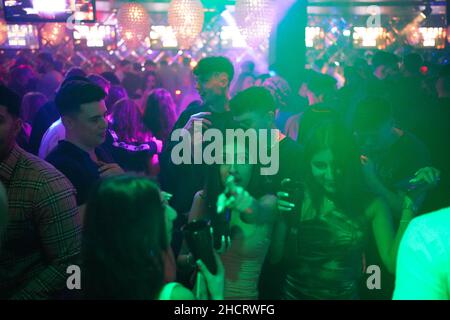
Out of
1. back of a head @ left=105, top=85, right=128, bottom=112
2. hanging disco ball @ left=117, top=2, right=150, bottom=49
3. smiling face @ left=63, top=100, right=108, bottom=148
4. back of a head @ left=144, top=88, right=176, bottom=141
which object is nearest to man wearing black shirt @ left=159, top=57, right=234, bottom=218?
smiling face @ left=63, top=100, right=108, bottom=148

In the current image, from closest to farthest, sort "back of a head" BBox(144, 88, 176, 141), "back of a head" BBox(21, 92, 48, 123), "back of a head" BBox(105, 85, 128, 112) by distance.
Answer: "back of a head" BBox(144, 88, 176, 141), "back of a head" BBox(21, 92, 48, 123), "back of a head" BBox(105, 85, 128, 112)

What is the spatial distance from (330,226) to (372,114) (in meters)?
0.99

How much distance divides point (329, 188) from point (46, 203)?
118 centimetres

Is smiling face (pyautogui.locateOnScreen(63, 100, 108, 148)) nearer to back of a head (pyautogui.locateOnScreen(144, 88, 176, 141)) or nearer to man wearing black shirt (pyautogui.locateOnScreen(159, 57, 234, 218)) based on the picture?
man wearing black shirt (pyautogui.locateOnScreen(159, 57, 234, 218))

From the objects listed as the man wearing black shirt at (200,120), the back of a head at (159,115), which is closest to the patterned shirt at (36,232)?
the man wearing black shirt at (200,120)

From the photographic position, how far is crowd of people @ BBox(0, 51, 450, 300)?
1.53 meters

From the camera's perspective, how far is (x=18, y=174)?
6.55 feet

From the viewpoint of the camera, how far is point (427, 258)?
1.26 metres

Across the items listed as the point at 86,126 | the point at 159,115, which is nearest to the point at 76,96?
the point at 86,126

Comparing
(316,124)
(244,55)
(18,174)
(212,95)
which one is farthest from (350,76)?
(244,55)

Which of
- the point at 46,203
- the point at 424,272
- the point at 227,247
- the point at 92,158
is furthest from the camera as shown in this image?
the point at 92,158

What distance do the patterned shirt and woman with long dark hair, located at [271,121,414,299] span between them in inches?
33.9

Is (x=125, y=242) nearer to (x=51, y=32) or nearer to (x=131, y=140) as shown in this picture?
(x=131, y=140)
